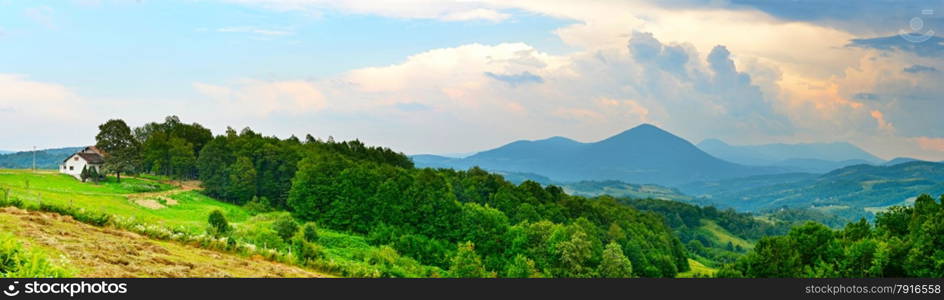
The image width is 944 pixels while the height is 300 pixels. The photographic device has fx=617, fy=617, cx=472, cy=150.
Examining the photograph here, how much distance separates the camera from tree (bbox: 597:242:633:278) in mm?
68562

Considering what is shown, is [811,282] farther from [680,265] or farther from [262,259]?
[680,265]

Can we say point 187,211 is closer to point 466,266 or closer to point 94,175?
point 94,175

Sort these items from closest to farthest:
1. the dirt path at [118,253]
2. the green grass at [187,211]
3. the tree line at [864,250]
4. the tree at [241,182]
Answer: the dirt path at [118,253] → the tree line at [864,250] → the green grass at [187,211] → the tree at [241,182]

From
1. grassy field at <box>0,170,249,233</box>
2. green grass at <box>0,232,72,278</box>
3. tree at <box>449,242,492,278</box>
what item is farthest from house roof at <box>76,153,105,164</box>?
green grass at <box>0,232,72,278</box>

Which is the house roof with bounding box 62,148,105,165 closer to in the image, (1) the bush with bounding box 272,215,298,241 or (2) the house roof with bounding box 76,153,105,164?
(2) the house roof with bounding box 76,153,105,164

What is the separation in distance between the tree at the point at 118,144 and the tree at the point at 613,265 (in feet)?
191

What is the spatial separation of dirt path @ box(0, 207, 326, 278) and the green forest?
16458 millimetres

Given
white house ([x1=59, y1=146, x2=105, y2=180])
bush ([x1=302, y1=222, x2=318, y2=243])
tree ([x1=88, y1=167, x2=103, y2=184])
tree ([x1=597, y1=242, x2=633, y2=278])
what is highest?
white house ([x1=59, y1=146, x2=105, y2=180])

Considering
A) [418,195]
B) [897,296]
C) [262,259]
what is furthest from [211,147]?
[897,296]

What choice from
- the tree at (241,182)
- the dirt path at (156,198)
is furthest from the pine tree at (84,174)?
the tree at (241,182)

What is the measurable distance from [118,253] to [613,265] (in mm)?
58075

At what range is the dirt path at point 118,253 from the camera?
671 inches

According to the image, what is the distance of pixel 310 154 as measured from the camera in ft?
266

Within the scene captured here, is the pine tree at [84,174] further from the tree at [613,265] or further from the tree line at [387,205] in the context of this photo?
the tree at [613,265]
